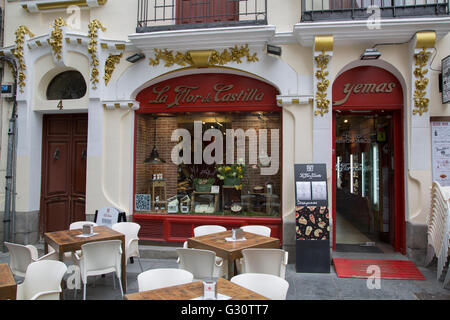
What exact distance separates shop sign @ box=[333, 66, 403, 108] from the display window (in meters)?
1.37

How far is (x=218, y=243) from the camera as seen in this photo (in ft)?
15.2

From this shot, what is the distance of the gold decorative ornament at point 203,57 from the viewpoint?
22.9ft

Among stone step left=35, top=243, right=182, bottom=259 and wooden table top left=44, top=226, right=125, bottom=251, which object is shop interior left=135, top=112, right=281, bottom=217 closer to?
stone step left=35, top=243, right=182, bottom=259

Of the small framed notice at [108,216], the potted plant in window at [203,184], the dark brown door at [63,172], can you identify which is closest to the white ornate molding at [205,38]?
the dark brown door at [63,172]

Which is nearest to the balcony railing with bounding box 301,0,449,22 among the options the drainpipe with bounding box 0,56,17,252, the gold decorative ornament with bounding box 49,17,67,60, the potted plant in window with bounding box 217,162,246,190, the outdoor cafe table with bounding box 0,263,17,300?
the potted plant in window with bounding box 217,162,246,190

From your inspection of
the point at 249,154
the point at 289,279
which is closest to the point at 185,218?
the point at 249,154

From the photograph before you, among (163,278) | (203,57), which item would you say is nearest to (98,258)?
(163,278)

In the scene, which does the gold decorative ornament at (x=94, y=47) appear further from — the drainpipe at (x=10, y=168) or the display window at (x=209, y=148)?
the drainpipe at (x=10, y=168)

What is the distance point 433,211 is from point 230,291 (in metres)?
4.84

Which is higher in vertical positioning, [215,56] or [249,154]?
[215,56]

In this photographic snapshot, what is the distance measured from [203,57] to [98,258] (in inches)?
179

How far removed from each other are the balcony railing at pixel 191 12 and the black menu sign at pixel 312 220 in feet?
11.6

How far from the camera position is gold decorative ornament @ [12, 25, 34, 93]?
302 inches
